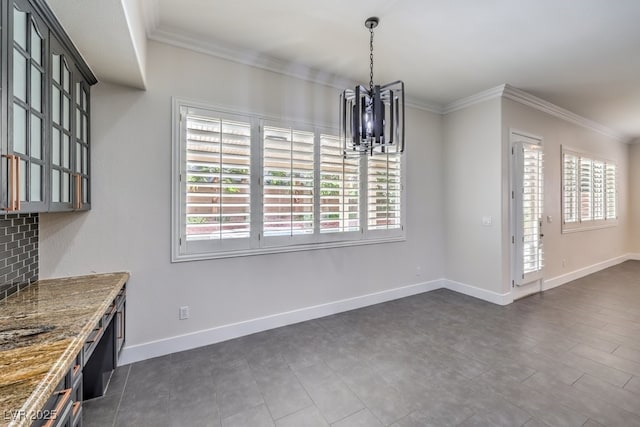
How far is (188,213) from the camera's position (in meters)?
2.65

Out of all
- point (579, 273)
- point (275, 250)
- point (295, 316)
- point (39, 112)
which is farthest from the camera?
point (579, 273)

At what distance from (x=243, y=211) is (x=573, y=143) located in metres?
5.82

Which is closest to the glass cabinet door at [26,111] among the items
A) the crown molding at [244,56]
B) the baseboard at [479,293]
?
the crown molding at [244,56]

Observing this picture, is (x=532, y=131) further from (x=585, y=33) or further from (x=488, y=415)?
(x=488, y=415)

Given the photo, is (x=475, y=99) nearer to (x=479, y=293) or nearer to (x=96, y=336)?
(x=479, y=293)

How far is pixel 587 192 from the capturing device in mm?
5301

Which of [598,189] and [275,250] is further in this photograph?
[598,189]

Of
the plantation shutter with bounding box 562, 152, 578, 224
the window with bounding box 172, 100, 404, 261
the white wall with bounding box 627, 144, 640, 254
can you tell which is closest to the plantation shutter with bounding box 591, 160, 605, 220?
the plantation shutter with bounding box 562, 152, 578, 224

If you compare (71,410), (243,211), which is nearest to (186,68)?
(243,211)

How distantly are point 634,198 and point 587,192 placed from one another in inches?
105

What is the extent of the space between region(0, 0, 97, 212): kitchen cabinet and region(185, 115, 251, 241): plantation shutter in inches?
31.7

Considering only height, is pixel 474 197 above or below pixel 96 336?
above

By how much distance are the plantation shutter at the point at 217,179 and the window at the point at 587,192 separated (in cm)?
530

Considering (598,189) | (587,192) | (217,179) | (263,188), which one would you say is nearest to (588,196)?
(587,192)
